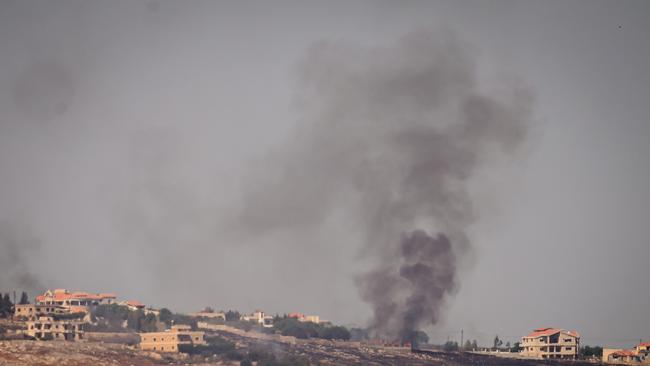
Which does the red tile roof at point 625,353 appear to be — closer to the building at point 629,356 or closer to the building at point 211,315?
the building at point 629,356

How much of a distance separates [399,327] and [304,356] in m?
21.0

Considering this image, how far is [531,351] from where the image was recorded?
534ft

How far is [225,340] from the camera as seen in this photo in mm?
157250

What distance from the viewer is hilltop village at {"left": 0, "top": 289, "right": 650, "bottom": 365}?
14338 centimetres

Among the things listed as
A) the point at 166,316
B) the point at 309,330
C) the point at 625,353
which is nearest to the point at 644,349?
the point at 625,353

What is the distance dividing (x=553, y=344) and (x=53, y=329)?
71623 mm

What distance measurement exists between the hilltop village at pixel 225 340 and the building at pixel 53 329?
128 millimetres

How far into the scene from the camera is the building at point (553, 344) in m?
161

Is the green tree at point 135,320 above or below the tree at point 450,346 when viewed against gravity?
above

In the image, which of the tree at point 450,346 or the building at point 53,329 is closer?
the building at point 53,329

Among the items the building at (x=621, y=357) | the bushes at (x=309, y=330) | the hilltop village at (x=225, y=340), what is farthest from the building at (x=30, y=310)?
the building at (x=621, y=357)

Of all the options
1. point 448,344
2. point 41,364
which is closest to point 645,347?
point 448,344

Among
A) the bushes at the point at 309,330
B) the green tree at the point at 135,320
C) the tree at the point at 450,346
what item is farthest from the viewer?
the bushes at the point at 309,330

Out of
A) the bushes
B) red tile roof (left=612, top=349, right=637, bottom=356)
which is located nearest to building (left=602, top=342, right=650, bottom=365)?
red tile roof (left=612, top=349, right=637, bottom=356)
